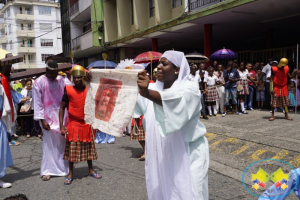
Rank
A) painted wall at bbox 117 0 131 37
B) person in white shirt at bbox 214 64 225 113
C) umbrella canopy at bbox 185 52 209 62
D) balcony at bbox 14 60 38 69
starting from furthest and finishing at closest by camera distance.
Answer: balcony at bbox 14 60 38 69, painted wall at bbox 117 0 131 37, umbrella canopy at bbox 185 52 209 62, person in white shirt at bbox 214 64 225 113

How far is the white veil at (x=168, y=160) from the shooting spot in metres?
2.50

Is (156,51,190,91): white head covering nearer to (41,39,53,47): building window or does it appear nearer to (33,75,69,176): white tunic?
(33,75,69,176): white tunic

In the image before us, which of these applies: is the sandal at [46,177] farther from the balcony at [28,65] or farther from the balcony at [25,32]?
the balcony at [25,32]

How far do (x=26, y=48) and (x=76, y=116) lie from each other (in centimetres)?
5196

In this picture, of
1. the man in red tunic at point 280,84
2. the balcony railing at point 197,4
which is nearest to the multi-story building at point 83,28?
the balcony railing at point 197,4

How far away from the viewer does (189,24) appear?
1209cm

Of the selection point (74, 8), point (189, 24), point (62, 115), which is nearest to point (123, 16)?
point (189, 24)

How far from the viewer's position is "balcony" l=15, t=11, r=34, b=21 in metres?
51.2

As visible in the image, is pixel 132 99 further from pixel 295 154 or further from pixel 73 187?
pixel 295 154

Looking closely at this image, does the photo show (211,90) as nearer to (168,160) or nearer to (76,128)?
(76,128)

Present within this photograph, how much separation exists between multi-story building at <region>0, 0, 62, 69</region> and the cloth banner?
51884 millimetres

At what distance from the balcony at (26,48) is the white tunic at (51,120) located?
51169 mm

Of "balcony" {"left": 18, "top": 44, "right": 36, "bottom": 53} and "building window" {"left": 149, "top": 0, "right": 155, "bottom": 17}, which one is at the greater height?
"balcony" {"left": 18, "top": 44, "right": 36, "bottom": 53}

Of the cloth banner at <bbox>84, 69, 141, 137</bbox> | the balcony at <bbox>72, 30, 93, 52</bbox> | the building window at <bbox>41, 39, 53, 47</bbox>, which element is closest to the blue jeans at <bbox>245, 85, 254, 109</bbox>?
the cloth banner at <bbox>84, 69, 141, 137</bbox>
